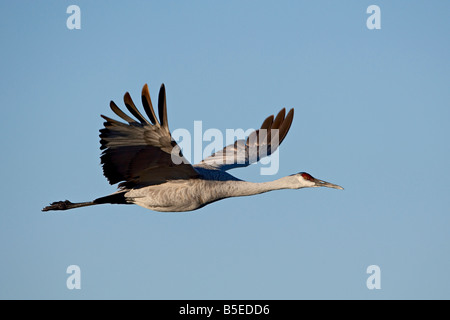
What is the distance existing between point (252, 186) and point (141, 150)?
208 cm

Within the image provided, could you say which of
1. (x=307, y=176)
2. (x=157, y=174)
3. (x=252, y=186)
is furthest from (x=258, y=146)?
(x=157, y=174)

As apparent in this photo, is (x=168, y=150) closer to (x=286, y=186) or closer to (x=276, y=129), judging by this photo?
(x=286, y=186)

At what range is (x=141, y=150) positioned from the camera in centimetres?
1078

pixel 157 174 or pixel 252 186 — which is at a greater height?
pixel 157 174

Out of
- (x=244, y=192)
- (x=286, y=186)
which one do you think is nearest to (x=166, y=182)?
(x=244, y=192)

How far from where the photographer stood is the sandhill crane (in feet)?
34.0

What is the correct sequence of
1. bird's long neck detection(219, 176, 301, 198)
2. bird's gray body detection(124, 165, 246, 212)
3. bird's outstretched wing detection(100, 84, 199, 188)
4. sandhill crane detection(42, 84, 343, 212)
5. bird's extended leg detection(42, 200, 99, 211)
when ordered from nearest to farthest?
1. bird's outstretched wing detection(100, 84, 199, 188)
2. sandhill crane detection(42, 84, 343, 212)
3. bird's gray body detection(124, 165, 246, 212)
4. bird's long neck detection(219, 176, 301, 198)
5. bird's extended leg detection(42, 200, 99, 211)

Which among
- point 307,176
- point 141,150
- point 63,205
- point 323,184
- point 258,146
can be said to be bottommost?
point 63,205

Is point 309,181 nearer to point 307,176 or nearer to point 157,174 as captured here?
point 307,176

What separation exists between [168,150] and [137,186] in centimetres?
133

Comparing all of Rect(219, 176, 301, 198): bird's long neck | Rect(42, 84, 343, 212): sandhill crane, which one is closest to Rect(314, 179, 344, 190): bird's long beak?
Rect(42, 84, 343, 212): sandhill crane

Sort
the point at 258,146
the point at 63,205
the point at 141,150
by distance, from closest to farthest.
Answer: the point at 141,150 → the point at 63,205 → the point at 258,146

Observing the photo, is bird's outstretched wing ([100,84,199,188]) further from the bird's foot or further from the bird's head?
the bird's head

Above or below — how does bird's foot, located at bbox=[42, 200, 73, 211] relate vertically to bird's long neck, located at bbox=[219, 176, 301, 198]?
below
